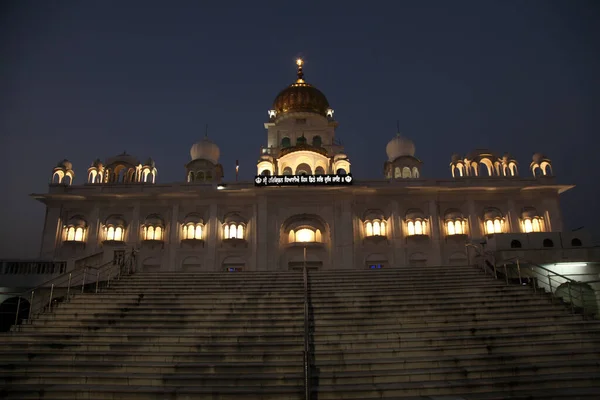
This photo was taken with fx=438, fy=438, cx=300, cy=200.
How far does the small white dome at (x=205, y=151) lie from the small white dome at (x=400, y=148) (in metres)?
17.7

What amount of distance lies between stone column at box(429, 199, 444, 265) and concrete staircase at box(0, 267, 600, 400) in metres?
15.5

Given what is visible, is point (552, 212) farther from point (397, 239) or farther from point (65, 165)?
point (65, 165)

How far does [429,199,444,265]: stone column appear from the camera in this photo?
109 feet

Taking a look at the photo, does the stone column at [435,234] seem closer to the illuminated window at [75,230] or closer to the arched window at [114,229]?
the arched window at [114,229]

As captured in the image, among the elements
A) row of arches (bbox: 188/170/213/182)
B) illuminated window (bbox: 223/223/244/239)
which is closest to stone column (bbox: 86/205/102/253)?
row of arches (bbox: 188/170/213/182)

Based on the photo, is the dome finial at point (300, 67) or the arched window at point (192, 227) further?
the dome finial at point (300, 67)

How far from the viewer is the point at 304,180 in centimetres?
3400

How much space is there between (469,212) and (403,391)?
26575mm

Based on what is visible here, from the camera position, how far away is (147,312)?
15234 millimetres

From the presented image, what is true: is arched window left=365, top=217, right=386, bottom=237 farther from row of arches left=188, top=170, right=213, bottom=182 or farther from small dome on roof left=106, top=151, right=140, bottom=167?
small dome on roof left=106, top=151, right=140, bottom=167

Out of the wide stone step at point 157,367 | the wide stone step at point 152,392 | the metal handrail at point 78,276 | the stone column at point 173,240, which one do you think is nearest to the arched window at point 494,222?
the stone column at point 173,240

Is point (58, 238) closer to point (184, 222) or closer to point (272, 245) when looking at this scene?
point (184, 222)

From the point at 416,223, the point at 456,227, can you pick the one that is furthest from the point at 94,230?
the point at 456,227

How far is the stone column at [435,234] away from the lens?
109ft
